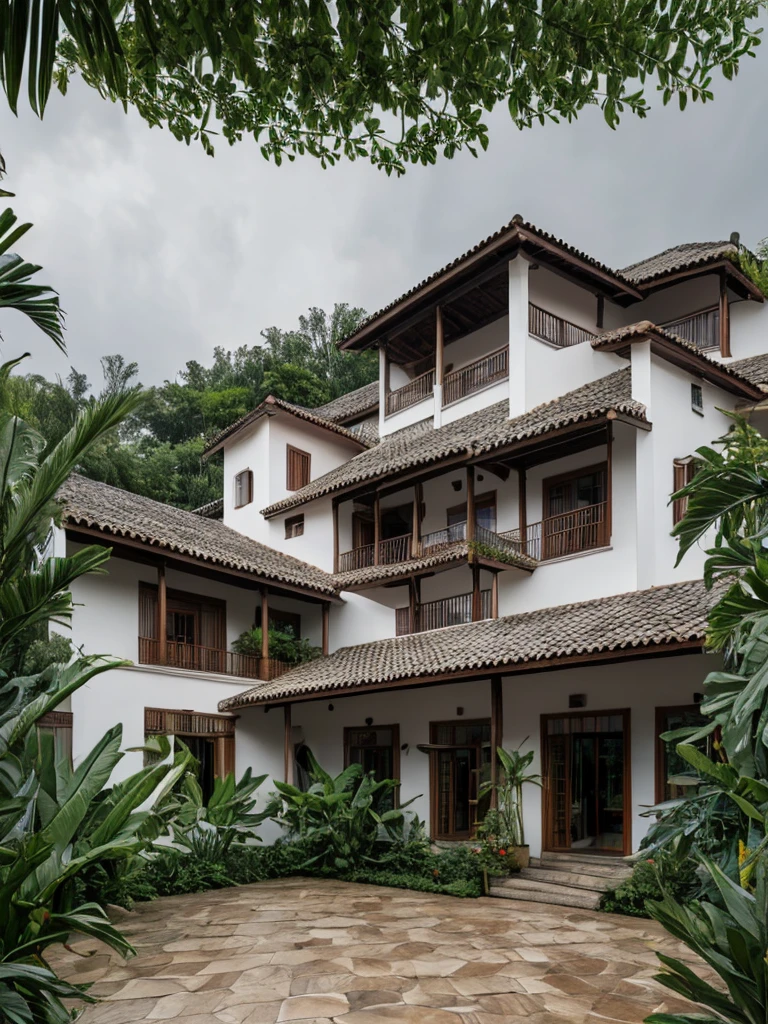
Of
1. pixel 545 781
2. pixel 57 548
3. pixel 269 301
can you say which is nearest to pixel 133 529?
pixel 57 548

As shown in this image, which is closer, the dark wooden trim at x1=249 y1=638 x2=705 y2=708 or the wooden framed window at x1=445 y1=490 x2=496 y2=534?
the dark wooden trim at x1=249 y1=638 x2=705 y2=708

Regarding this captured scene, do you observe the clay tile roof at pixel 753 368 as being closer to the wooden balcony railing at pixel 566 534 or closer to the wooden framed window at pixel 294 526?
the wooden balcony railing at pixel 566 534

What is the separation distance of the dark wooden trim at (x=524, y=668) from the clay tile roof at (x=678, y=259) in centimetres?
810

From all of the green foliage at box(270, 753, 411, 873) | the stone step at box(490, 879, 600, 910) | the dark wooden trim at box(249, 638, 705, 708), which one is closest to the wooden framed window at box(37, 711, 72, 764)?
the green foliage at box(270, 753, 411, 873)

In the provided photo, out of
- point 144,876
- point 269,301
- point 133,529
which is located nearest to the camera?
point 144,876

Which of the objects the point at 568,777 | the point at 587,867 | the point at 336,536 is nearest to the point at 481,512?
the point at 336,536

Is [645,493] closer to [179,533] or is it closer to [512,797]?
[512,797]

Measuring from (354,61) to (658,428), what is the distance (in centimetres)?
1016

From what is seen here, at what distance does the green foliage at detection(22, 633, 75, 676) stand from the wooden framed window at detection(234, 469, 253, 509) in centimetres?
968

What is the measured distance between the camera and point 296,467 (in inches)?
818

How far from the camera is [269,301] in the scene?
4591 centimetres

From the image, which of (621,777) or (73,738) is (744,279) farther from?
(73,738)

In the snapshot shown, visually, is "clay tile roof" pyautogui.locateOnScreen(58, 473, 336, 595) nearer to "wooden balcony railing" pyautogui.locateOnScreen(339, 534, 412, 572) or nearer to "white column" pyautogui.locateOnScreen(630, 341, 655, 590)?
"wooden balcony railing" pyautogui.locateOnScreen(339, 534, 412, 572)

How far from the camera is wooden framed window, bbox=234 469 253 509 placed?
2111 cm
